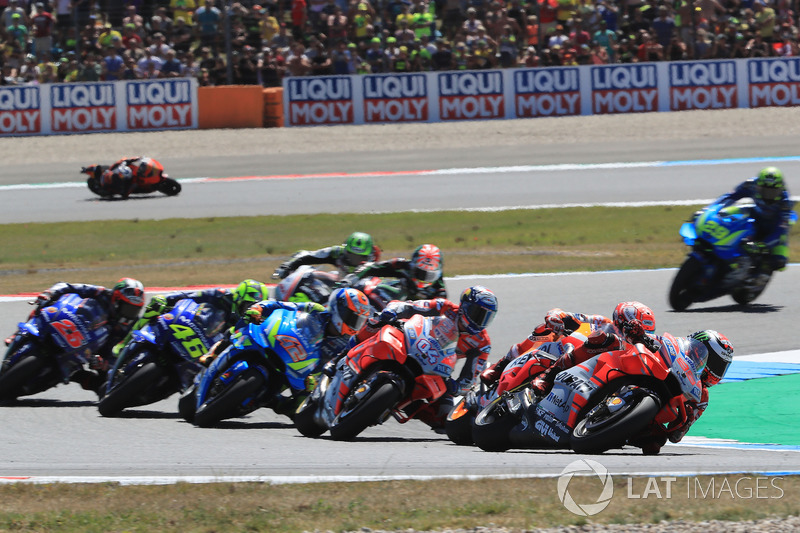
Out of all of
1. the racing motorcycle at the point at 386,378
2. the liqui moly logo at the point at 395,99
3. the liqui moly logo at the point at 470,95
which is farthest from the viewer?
the liqui moly logo at the point at 395,99

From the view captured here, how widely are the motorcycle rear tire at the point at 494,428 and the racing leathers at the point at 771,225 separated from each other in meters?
6.27

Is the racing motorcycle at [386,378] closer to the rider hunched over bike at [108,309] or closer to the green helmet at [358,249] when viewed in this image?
the rider hunched over bike at [108,309]

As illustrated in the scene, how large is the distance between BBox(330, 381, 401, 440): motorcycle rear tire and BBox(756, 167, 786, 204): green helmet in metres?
6.84

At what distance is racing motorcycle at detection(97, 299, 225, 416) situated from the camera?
941 centimetres

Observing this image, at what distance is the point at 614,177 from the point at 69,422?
16355mm

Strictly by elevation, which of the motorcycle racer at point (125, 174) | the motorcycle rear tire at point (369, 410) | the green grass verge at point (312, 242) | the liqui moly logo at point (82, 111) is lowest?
the motorcycle rear tire at point (369, 410)

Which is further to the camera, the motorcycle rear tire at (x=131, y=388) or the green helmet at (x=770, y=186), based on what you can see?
the green helmet at (x=770, y=186)

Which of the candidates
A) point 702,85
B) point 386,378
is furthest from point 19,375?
point 702,85

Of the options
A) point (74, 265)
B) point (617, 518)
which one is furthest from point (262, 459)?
point (74, 265)

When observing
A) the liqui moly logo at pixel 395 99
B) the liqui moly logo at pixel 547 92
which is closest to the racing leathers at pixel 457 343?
the liqui moly logo at pixel 547 92

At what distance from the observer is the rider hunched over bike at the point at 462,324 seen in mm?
8375

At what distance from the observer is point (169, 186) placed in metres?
23.5

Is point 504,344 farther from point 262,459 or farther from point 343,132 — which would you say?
point 343,132

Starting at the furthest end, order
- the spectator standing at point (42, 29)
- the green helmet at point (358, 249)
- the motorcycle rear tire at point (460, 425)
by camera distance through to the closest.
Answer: the spectator standing at point (42, 29) → the green helmet at point (358, 249) → the motorcycle rear tire at point (460, 425)
